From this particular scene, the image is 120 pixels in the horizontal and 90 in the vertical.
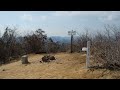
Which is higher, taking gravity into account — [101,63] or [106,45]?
[106,45]

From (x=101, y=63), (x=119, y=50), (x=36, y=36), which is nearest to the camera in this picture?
(x=119, y=50)

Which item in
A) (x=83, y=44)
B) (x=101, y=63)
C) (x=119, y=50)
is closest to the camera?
(x=119, y=50)
